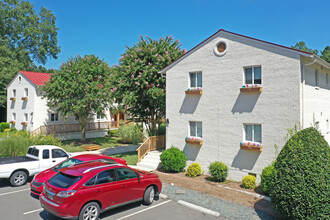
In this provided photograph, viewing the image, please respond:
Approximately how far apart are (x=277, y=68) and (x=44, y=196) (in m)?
10.4

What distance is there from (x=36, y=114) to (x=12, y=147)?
44.3ft

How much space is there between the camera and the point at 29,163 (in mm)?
11242

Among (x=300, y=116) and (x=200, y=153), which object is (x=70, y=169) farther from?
(x=300, y=116)

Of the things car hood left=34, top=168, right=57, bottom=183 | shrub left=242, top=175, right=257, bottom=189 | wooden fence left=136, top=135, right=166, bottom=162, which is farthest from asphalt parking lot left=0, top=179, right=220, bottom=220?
wooden fence left=136, top=135, right=166, bottom=162

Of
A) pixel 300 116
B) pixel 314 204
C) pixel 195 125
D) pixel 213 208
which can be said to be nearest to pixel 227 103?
pixel 195 125

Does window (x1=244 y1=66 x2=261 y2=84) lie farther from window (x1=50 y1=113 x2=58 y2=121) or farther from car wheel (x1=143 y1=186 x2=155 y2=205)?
window (x1=50 y1=113 x2=58 y2=121)

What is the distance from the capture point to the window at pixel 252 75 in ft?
39.0

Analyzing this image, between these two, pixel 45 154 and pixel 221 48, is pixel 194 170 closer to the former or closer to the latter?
pixel 221 48

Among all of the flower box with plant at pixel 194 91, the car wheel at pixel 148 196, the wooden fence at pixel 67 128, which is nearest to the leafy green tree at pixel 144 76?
the flower box with plant at pixel 194 91

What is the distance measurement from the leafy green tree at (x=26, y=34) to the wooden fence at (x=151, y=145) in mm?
29186

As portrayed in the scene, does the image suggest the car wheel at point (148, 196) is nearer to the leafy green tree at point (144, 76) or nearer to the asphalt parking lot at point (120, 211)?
the asphalt parking lot at point (120, 211)

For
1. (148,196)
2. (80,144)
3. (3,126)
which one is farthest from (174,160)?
(3,126)

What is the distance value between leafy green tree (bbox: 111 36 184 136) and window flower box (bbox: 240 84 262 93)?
583cm

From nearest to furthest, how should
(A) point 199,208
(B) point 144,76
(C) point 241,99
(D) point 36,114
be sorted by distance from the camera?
(A) point 199,208
(C) point 241,99
(B) point 144,76
(D) point 36,114
